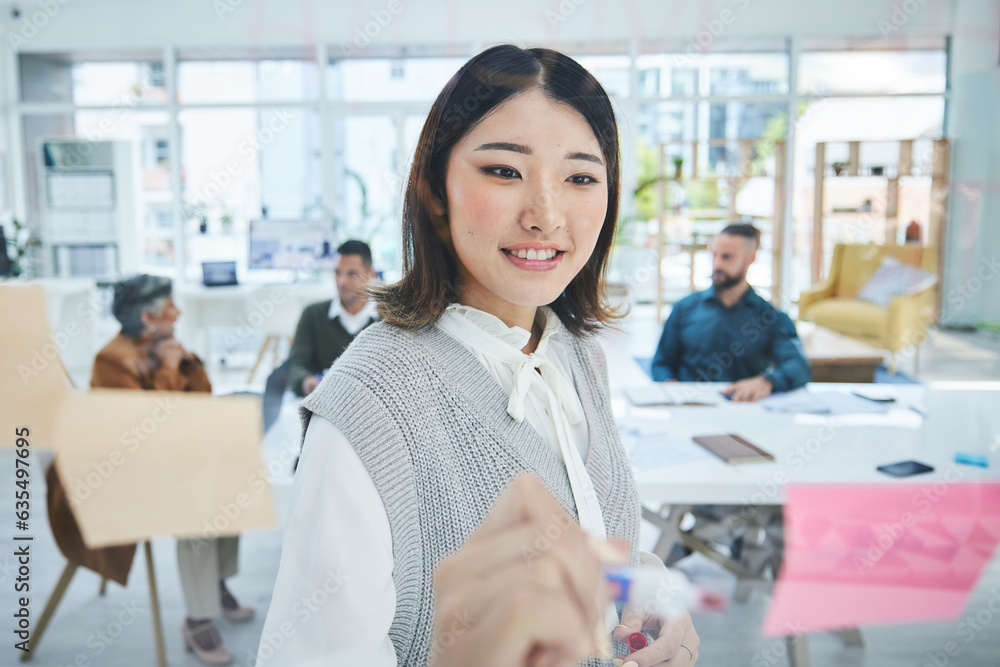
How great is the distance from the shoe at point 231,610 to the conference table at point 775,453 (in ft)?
4.72

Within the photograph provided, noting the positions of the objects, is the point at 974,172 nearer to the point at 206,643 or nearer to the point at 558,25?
the point at 558,25

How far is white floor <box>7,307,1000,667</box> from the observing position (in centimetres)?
215

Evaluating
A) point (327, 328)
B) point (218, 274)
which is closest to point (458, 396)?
point (327, 328)

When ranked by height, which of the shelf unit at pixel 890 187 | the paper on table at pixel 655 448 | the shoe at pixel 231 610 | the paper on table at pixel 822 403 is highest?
the shelf unit at pixel 890 187

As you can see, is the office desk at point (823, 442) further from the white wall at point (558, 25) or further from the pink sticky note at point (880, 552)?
the white wall at point (558, 25)

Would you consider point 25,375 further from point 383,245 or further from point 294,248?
point 383,245

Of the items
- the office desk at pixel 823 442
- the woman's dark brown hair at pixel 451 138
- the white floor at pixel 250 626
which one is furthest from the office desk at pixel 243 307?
the woman's dark brown hair at pixel 451 138

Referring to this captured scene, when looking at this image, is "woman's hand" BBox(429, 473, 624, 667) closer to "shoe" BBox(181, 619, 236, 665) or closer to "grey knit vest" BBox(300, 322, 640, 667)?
"grey knit vest" BBox(300, 322, 640, 667)

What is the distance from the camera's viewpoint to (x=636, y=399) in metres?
2.59

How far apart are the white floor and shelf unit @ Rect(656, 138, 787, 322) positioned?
19.0ft

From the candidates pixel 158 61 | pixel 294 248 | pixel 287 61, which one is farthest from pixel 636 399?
pixel 158 61

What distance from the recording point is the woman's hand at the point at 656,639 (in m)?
0.76

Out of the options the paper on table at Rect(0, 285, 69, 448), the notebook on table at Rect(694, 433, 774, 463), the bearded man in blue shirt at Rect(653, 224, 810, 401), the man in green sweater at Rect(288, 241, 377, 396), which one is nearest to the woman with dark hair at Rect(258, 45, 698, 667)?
the notebook on table at Rect(694, 433, 774, 463)

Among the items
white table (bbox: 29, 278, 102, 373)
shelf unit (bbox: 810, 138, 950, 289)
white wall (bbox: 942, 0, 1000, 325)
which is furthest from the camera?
shelf unit (bbox: 810, 138, 950, 289)
